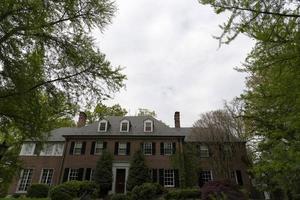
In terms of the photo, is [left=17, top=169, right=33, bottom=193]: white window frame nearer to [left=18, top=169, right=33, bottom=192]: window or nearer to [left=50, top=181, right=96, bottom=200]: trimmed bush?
[left=18, top=169, right=33, bottom=192]: window

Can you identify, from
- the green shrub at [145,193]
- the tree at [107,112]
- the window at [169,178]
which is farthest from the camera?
the tree at [107,112]

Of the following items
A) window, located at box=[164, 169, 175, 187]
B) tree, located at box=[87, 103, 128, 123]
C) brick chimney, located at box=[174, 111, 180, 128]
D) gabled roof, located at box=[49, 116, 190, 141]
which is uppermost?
tree, located at box=[87, 103, 128, 123]

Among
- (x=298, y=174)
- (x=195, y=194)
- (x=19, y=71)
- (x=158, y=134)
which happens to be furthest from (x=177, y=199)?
(x=19, y=71)

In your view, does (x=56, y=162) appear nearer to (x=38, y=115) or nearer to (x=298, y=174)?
(x=38, y=115)

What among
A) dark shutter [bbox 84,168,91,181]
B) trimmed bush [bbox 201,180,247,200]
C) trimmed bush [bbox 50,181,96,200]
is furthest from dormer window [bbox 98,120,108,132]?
trimmed bush [bbox 201,180,247,200]

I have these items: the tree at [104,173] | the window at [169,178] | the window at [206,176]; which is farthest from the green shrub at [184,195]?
the tree at [104,173]

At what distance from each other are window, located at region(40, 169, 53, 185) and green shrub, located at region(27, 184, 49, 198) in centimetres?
253

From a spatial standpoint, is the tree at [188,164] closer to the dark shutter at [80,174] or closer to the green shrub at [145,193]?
the green shrub at [145,193]

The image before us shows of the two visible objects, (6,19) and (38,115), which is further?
(38,115)

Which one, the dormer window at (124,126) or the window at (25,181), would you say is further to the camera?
the dormer window at (124,126)

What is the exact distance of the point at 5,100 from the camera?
6371 mm

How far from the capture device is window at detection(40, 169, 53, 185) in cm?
2273

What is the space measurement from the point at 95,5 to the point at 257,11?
5.00m

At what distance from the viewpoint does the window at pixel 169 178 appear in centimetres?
2092
